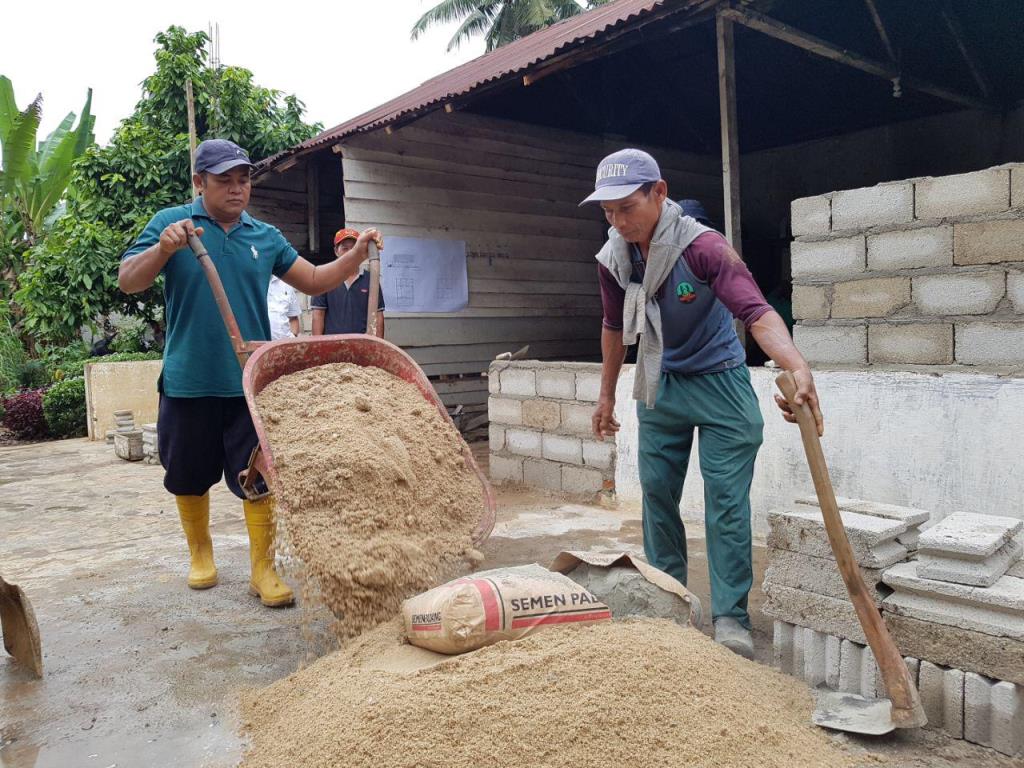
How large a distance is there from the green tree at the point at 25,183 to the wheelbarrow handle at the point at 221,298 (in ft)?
37.5

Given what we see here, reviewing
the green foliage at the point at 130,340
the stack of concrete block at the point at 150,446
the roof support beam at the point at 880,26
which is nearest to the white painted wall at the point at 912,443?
the roof support beam at the point at 880,26

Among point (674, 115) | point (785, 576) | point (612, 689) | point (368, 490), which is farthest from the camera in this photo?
point (674, 115)

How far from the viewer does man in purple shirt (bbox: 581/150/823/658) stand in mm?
2535

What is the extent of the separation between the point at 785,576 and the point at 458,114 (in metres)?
5.76

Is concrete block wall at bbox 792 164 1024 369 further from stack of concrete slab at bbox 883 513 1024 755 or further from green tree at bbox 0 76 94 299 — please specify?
green tree at bbox 0 76 94 299

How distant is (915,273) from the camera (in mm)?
3369

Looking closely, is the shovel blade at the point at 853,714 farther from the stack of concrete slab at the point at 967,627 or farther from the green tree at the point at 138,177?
the green tree at the point at 138,177

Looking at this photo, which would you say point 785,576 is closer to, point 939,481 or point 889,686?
point 889,686

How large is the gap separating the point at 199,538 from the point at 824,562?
2.59m

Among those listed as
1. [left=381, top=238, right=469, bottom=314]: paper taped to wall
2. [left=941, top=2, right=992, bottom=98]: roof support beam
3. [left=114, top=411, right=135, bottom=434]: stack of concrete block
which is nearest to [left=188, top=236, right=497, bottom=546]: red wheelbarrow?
[left=381, top=238, right=469, bottom=314]: paper taped to wall

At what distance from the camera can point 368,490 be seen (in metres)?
2.63

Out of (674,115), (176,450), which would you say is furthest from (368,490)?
(674,115)

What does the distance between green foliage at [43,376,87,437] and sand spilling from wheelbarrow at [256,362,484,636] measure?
332 inches

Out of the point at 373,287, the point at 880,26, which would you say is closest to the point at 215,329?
the point at 373,287
